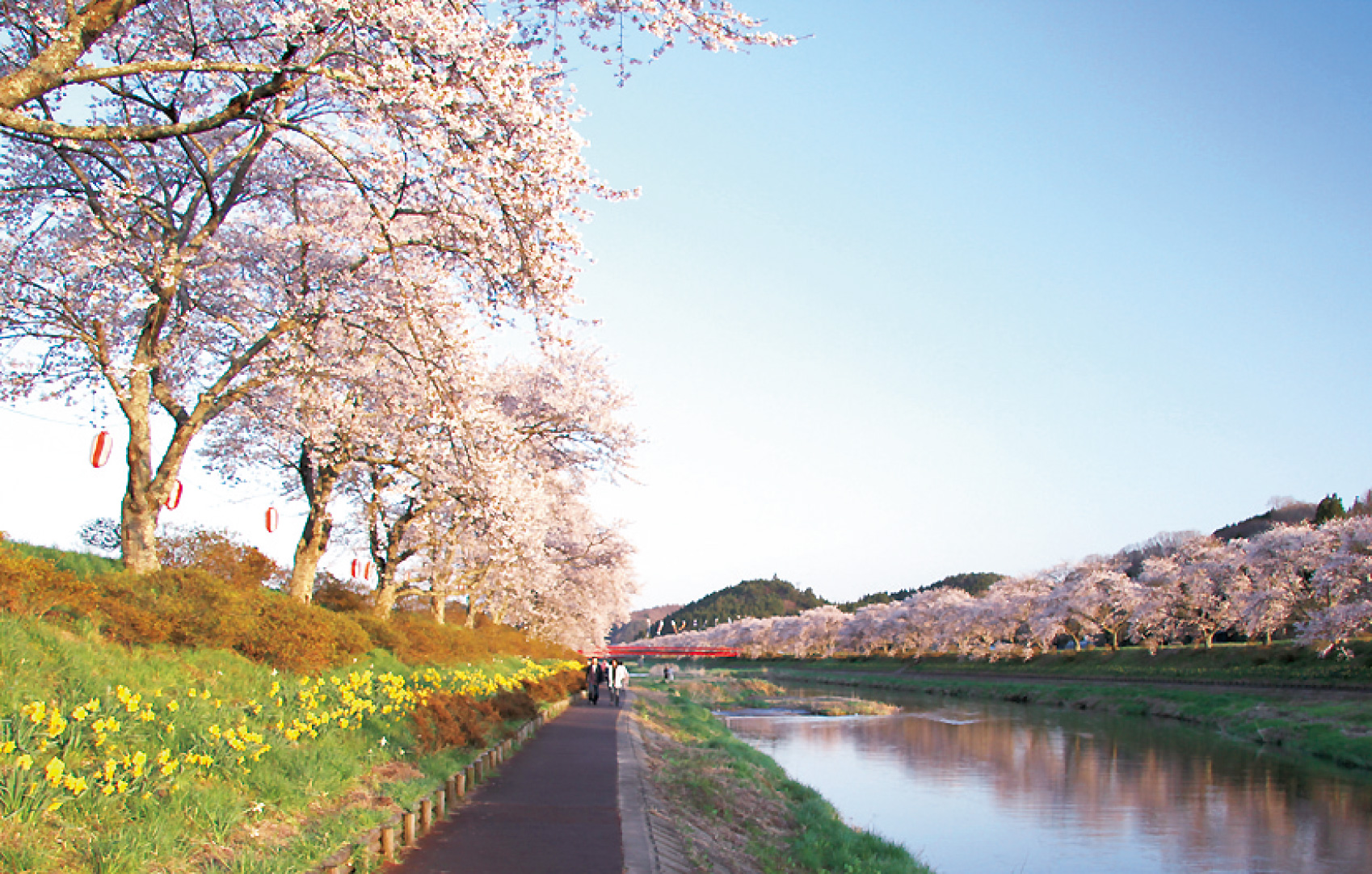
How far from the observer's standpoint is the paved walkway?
7.58 meters

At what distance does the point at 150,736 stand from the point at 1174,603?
58862 millimetres

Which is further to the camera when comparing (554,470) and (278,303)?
(554,470)

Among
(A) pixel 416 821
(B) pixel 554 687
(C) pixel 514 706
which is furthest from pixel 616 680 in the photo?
(A) pixel 416 821

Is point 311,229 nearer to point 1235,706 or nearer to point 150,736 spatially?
point 150,736

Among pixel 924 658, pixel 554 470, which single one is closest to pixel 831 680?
pixel 924 658

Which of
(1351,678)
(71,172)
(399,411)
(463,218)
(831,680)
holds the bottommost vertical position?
(831,680)

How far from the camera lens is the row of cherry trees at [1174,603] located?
125 ft

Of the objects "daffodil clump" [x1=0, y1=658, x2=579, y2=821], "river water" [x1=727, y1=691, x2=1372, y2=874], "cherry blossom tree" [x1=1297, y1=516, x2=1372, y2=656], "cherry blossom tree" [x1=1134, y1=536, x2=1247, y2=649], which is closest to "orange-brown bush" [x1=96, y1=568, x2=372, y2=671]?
"daffodil clump" [x1=0, y1=658, x2=579, y2=821]

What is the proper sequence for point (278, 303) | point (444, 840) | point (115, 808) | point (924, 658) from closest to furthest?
point (115, 808)
point (444, 840)
point (278, 303)
point (924, 658)

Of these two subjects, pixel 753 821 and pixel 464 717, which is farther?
pixel 753 821

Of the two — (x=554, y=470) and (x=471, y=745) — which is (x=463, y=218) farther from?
(x=554, y=470)

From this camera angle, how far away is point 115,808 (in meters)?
5.72

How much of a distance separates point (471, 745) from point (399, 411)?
4876mm

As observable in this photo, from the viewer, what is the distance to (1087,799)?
71.7 ft
